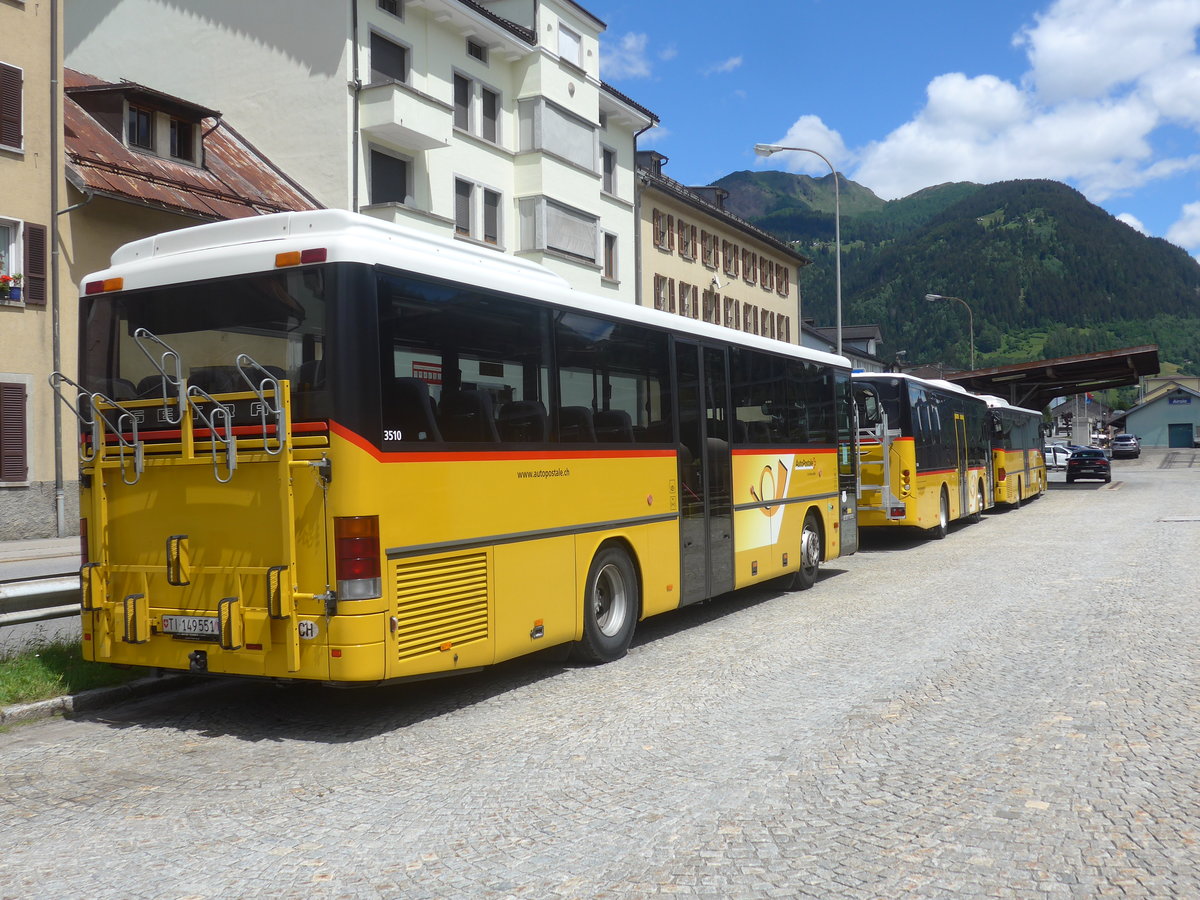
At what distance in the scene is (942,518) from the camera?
2227cm

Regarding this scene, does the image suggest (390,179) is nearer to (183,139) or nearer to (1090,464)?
(183,139)

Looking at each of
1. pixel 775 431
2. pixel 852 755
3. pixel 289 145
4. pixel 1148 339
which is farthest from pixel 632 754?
pixel 1148 339

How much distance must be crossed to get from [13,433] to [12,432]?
36 mm

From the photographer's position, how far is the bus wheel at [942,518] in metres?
22.0

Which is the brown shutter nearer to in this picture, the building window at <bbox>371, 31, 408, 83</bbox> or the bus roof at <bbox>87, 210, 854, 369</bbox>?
the building window at <bbox>371, 31, 408, 83</bbox>

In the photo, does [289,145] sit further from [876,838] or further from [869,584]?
[876,838]

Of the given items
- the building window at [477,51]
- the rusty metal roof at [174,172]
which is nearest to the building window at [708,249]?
the building window at [477,51]

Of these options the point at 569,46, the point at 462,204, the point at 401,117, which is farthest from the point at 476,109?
the point at 569,46

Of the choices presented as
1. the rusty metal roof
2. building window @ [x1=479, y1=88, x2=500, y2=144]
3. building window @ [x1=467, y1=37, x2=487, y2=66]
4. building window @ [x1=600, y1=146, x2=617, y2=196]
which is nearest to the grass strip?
the rusty metal roof

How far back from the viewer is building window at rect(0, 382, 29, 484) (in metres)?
21.5

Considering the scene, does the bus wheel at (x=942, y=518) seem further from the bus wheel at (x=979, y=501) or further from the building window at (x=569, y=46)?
the building window at (x=569, y=46)

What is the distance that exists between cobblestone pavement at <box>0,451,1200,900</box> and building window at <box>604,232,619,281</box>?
3042cm

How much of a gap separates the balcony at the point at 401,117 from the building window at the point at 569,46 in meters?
7.22

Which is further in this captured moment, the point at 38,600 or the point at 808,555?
the point at 808,555
